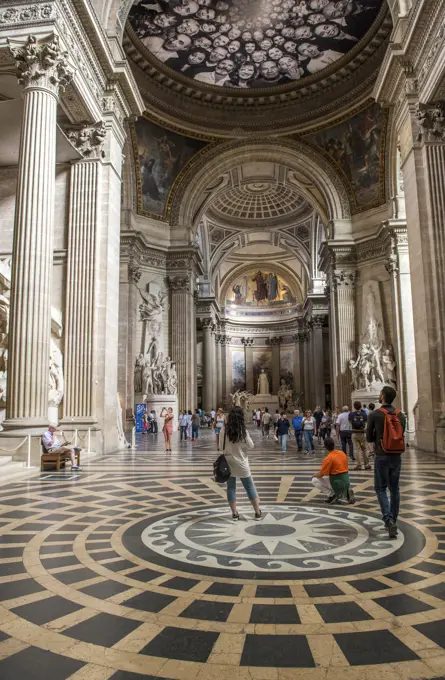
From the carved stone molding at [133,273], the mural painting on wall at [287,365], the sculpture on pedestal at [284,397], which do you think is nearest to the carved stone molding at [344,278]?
the carved stone molding at [133,273]

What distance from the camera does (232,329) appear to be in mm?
49438

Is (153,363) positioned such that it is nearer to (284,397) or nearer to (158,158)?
(158,158)

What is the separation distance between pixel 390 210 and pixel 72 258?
55.1 ft

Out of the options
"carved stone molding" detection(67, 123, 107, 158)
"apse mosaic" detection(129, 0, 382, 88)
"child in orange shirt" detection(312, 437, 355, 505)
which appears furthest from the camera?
"apse mosaic" detection(129, 0, 382, 88)

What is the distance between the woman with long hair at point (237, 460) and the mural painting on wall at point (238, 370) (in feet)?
143

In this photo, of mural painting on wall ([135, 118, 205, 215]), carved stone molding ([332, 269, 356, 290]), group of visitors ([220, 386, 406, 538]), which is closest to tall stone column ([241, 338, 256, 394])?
mural painting on wall ([135, 118, 205, 215])

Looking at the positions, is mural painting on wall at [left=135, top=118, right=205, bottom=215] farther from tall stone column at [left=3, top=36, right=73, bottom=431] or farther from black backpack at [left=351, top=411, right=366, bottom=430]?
black backpack at [left=351, top=411, right=366, bottom=430]

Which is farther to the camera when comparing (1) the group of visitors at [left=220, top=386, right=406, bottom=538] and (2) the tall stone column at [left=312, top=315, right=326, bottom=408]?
(2) the tall stone column at [left=312, top=315, right=326, bottom=408]

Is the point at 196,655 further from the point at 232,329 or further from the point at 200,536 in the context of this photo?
the point at 232,329

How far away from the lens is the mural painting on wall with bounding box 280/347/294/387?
1897 inches

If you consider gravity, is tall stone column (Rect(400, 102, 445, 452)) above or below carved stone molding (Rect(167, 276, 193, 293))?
below

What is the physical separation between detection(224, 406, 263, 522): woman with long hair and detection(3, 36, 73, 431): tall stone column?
4.91m

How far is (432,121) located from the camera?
11.9 metres

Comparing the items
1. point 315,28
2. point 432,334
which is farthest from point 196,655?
point 315,28
